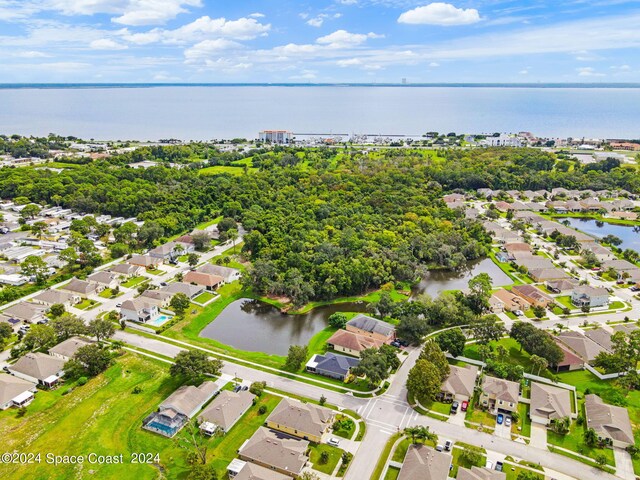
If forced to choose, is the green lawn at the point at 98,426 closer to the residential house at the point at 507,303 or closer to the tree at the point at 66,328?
the tree at the point at 66,328

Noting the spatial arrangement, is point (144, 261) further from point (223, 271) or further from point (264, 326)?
point (264, 326)

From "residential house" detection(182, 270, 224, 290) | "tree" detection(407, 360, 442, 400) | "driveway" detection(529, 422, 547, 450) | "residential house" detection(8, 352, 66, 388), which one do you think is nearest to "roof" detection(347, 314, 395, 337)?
"tree" detection(407, 360, 442, 400)

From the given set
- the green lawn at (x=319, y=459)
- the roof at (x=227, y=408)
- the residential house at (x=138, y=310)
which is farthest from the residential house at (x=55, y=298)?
the green lawn at (x=319, y=459)

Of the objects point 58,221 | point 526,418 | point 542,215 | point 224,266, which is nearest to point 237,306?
point 224,266

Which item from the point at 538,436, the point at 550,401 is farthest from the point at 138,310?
the point at 550,401

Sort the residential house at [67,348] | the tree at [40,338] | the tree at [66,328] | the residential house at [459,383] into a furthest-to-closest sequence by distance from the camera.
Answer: the tree at [66,328] < the tree at [40,338] < the residential house at [67,348] < the residential house at [459,383]
